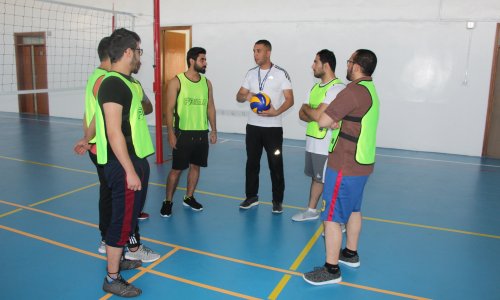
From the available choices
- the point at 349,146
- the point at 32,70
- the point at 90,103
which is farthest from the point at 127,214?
the point at 32,70

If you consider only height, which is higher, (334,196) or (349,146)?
(349,146)

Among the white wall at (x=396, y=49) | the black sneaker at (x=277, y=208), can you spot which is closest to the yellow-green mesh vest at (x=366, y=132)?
the black sneaker at (x=277, y=208)

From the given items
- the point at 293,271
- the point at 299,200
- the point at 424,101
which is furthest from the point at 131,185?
the point at 424,101

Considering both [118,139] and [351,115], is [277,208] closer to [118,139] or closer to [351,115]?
[351,115]

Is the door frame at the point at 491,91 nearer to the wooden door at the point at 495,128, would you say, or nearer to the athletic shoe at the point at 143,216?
the wooden door at the point at 495,128

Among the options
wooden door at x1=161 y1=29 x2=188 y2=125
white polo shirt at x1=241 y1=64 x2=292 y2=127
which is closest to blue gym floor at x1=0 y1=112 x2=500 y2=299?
white polo shirt at x1=241 y1=64 x2=292 y2=127

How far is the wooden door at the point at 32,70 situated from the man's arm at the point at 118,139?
10.9 metres

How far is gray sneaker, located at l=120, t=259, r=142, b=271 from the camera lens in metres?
2.91

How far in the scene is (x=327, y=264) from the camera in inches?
111

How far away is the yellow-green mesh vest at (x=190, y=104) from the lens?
12.6 feet

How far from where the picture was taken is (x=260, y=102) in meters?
3.84

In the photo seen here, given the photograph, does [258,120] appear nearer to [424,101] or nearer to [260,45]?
[260,45]

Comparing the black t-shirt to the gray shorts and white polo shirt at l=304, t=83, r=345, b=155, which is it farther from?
the gray shorts

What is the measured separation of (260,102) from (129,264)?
1.88m
